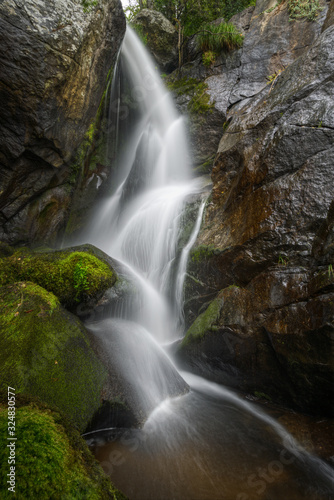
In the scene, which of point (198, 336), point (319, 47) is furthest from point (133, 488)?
point (319, 47)

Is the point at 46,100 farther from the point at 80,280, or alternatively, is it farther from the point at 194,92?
the point at 194,92

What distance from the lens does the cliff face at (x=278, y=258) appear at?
10.2 ft

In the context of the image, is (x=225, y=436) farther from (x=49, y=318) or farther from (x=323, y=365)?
(x=49, y=318)

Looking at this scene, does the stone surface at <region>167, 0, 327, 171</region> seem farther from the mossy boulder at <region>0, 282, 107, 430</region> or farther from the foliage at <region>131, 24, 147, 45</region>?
the mossy boulder at <region>0, 282, 107, 430</region>

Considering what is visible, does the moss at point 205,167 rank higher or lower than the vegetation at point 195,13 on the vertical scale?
lower

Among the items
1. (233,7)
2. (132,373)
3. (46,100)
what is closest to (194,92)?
(233,7)

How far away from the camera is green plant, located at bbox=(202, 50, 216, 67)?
10.1m

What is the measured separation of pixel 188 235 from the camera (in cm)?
593

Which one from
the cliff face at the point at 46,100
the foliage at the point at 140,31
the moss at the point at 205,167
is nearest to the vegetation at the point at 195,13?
the foliage at the point at 140,31

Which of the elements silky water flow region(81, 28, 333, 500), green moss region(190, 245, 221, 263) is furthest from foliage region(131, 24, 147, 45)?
green moss region(190, 245, 221, 263)

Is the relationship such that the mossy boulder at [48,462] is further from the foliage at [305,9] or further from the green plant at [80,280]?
the foliage at [305,9]

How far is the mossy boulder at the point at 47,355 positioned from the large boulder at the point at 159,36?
13.7 meters

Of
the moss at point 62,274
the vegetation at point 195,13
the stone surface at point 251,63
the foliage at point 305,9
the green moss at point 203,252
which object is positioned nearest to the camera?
the moss at point 62,274

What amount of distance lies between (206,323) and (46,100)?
19.0 ft
